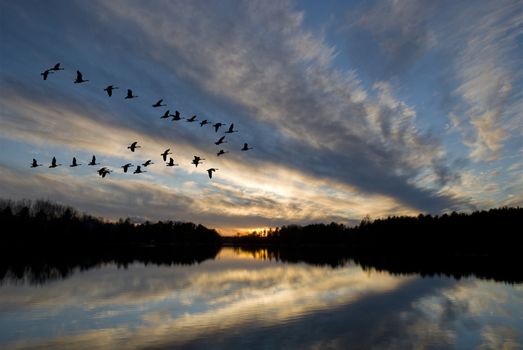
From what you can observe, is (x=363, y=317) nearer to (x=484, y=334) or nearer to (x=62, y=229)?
(x=484, y=334)

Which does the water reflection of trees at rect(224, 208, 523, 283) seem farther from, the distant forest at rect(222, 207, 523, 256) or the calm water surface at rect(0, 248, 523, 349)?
the calm water surface at rect(0, 248, 523, 349)

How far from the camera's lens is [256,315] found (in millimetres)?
30453

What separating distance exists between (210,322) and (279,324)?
4662 mm

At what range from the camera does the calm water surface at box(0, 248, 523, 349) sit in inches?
921

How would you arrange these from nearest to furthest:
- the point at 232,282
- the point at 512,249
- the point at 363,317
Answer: the point at 363,317 < the point at 232,282 < the point at 512,249

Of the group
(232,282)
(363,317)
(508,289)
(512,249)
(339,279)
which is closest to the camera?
(363,317)

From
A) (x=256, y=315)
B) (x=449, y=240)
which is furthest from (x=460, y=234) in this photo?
(x=256, y=315)

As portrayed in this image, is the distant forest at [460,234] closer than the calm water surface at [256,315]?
No

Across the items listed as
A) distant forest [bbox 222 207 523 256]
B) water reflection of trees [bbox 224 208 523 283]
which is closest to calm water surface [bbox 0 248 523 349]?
water reflection of trees [bbox 224 208 523 283]

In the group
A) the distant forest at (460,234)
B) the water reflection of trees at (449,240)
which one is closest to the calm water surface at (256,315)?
the water reflection of trees at (449,240)

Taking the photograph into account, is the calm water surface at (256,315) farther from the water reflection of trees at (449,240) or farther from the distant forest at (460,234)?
the distant forest at (460,234)

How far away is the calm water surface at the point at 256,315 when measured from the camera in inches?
921

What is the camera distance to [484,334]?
26.1 metres

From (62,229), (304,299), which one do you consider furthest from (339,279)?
(62,229)
